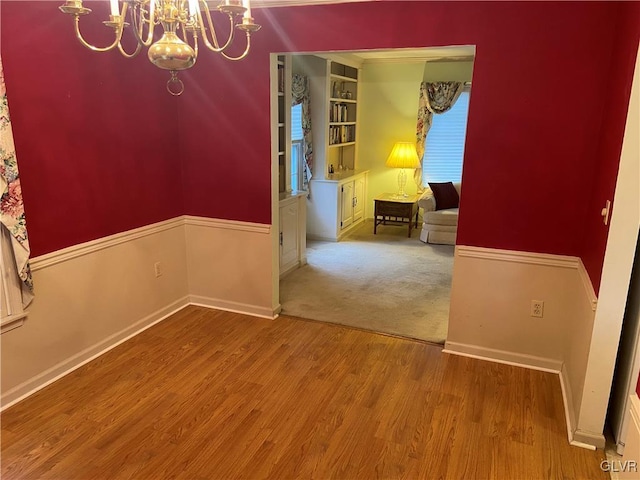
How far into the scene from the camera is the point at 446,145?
6832 mm

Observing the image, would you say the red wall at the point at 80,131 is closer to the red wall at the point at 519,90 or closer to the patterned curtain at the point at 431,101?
the red wall at the point at 519,90

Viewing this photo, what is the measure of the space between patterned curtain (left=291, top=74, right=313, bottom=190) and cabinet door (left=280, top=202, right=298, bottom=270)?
1128 mm

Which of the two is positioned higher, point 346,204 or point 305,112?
point 305,112

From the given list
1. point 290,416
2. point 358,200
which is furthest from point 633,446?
point 358,200

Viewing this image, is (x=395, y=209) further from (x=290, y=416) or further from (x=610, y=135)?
(x=290, y=416)

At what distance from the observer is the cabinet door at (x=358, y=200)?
691 cm

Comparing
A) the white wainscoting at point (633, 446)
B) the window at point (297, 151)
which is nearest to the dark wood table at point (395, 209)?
the window at point (297, 151)

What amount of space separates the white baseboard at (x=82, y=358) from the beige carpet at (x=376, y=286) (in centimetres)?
99

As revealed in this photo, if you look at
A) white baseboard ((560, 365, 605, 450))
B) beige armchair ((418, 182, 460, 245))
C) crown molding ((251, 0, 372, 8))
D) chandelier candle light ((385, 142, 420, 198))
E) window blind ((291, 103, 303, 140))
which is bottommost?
white baseboard ((560, 365, 605, 450))

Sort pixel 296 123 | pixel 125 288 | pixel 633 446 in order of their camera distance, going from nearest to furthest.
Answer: pixel 633 446 → pixel 125 288 → pixel 296 123

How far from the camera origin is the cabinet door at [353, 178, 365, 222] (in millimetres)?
6906

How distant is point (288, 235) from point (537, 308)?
2.63 m

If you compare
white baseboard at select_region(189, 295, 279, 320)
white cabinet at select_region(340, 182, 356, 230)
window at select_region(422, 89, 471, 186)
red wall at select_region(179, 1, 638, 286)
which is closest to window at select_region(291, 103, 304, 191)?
white cabinet at select_region(340, 182, 356, 230)

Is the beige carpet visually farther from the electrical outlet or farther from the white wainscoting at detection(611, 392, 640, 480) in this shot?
the white wainscoting at detection(611, 392, 640, 480)
